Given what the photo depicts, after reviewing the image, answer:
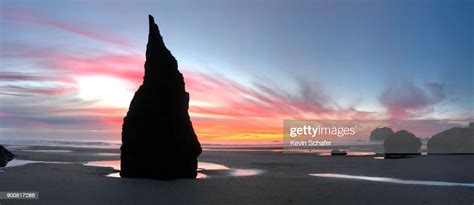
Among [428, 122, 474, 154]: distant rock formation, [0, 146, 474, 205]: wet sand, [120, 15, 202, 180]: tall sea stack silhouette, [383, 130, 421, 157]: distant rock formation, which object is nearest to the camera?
[0, 146, 474, 205]: wet sand

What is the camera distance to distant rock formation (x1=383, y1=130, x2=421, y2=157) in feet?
322

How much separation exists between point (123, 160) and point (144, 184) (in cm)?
557

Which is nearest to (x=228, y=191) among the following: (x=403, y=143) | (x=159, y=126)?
(x=159, y=126)

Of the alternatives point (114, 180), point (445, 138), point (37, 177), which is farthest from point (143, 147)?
point (445, 138)

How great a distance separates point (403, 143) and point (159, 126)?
79.8m

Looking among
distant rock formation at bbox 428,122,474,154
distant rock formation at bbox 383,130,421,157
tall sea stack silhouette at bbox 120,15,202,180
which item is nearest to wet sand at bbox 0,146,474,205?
tall sea stack silhouette at bbox 120,15,202,180

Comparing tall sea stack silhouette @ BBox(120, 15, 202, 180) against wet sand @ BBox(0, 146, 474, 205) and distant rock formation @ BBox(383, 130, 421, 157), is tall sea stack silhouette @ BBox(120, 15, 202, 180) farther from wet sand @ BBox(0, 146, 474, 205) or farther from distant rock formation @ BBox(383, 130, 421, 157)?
distant rock formation @ BBox(383, 130, 421, 157)

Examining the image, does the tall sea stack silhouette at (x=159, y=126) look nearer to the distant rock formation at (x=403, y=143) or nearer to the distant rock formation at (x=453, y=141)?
the distant rock formation at (x=453, y=141)

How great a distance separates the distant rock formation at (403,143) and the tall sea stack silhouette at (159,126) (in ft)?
244

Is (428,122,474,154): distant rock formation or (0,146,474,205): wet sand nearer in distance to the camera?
(0,146,474,205): wet sand

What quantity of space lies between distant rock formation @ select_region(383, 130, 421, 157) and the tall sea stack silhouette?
74.4 m

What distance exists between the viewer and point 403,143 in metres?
99.1

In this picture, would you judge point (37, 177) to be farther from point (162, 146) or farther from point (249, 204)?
point (249, 204)

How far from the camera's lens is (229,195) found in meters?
24.5
